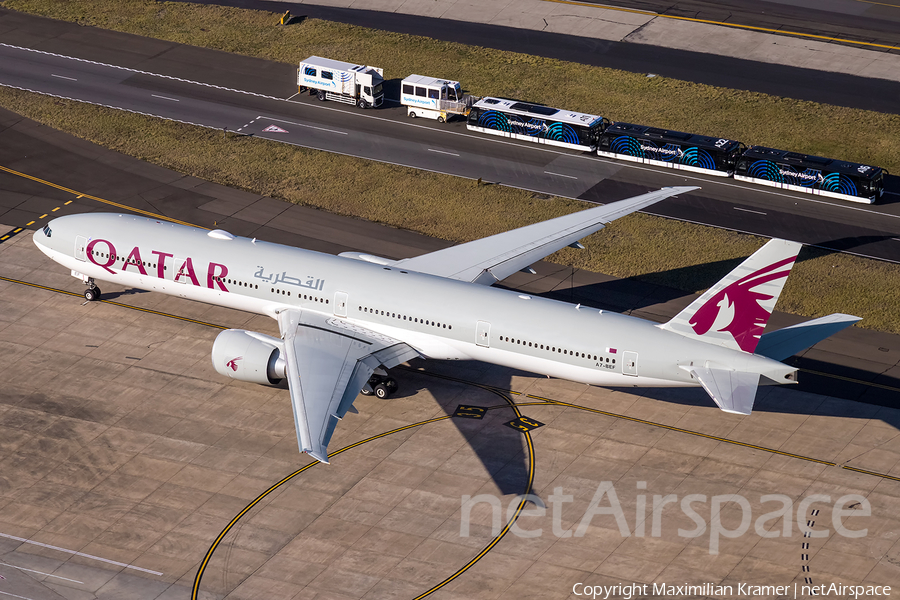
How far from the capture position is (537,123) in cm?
7912

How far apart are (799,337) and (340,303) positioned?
22.6 metres

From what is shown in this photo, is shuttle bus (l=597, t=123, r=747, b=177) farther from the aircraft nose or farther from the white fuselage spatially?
the aircraft nose

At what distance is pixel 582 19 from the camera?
97.5 meters

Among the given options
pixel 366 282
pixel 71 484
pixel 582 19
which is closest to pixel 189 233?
pixel 366 282

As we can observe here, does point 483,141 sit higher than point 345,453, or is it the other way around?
point 483,141

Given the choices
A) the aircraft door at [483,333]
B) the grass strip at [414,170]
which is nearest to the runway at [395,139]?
the grass strip at [414,170]

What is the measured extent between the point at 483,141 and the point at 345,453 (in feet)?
127

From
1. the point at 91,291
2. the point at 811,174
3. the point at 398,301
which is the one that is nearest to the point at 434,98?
the point at 811,174

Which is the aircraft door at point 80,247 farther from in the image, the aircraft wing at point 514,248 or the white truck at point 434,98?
the white truck at point 434,98

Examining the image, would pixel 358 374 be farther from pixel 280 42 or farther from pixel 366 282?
pixel 280 42

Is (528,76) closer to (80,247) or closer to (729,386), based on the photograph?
(80,247)

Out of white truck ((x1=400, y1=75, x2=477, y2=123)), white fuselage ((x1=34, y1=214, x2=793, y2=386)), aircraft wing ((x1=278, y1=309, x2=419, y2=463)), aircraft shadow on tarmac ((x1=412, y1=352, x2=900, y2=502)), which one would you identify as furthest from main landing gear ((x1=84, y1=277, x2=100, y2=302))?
white truck ((x1=400, y1=75, x2=477, y2=123))

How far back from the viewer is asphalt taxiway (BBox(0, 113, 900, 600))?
136 feet

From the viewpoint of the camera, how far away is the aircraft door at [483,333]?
161 feet
